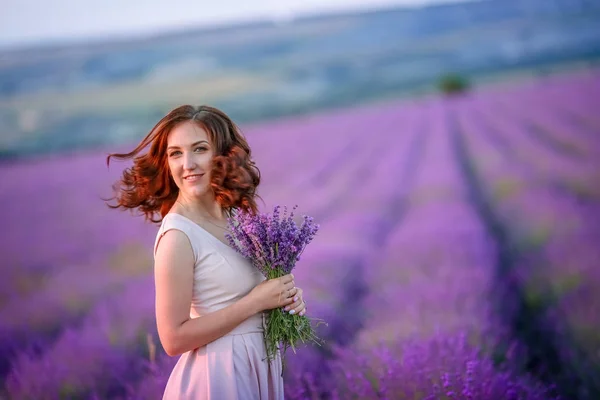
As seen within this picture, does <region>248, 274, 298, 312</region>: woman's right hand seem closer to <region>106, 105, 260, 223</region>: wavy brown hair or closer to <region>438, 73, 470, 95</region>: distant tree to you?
<region>106, 105, 260, 223</region>: wavy brown hair

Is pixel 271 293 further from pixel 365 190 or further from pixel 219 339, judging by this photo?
pixel 365 190

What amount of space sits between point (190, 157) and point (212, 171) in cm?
6

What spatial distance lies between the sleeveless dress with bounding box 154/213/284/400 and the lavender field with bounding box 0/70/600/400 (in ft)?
1.43

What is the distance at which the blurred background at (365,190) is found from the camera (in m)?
2.41

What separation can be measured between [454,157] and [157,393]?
5.00 meters

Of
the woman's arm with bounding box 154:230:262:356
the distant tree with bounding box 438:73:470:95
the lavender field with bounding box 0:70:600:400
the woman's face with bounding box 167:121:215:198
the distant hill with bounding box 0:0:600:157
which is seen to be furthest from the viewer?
the distant tree with bounding box 438:73:470:95

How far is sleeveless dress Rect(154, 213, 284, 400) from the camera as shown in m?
1.42

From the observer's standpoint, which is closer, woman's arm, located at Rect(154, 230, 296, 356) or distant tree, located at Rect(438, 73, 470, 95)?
woman's arm, located at Rect(154, 230, 296, 356)

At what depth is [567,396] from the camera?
2.40 m

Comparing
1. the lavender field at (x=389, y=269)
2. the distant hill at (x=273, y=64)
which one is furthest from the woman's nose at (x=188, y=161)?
the distant hill at (x=273, y=64)

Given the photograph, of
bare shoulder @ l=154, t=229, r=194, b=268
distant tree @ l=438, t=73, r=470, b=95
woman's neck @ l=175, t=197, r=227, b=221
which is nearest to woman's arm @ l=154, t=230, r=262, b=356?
bare shoulder @ l=154, t=229, r=194, b=268

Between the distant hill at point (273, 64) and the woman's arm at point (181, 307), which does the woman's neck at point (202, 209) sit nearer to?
the woman's arm at point (181, 307)

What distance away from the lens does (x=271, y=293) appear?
4.63ft

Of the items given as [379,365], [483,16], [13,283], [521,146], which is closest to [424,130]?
[483,16]
